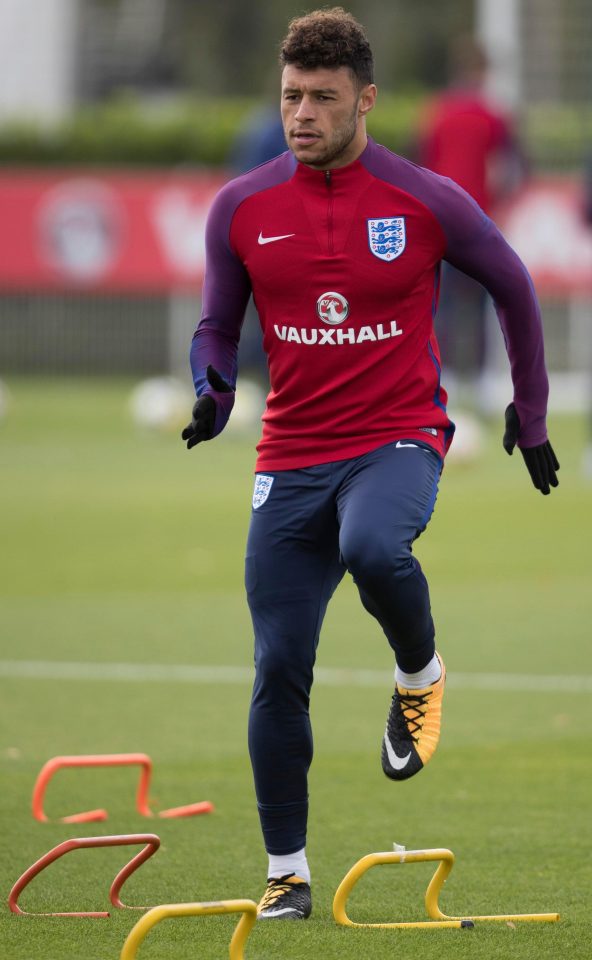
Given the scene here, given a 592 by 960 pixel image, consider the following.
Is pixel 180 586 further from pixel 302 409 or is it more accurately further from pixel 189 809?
pixel 302 409

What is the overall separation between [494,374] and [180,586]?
12.2 m

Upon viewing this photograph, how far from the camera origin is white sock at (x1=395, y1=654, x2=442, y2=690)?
5602 millimetres

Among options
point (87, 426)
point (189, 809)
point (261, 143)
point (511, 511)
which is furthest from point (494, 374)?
point (189, 809)

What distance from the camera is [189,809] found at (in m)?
6.72

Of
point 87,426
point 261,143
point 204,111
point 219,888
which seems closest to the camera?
point 219,888

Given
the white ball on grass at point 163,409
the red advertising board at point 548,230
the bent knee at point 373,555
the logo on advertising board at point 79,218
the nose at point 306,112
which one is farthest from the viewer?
the logo on advertising board at point 79,218

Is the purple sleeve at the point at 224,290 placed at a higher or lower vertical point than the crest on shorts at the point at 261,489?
higher

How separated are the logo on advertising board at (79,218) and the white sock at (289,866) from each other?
18.6 m

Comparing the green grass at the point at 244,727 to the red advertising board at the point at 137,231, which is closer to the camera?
the green grass at the point at 244,727

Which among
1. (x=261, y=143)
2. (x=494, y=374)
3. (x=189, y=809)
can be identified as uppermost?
(x=261, y=143)

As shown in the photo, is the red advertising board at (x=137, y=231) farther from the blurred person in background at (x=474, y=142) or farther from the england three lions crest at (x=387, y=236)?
the england three lions crest at (x=387, y=236)

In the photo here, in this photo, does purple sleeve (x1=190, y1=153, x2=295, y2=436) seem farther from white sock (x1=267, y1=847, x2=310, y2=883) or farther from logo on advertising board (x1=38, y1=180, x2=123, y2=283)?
logo on advertising board (x1=38, y1=180, x2=123, y2=283)

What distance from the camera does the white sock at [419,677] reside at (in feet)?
18.4

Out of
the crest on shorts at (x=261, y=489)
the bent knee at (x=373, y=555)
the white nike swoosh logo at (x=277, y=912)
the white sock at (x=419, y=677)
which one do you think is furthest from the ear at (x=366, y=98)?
the white nike swoosh logo at (x=277, y=912)
